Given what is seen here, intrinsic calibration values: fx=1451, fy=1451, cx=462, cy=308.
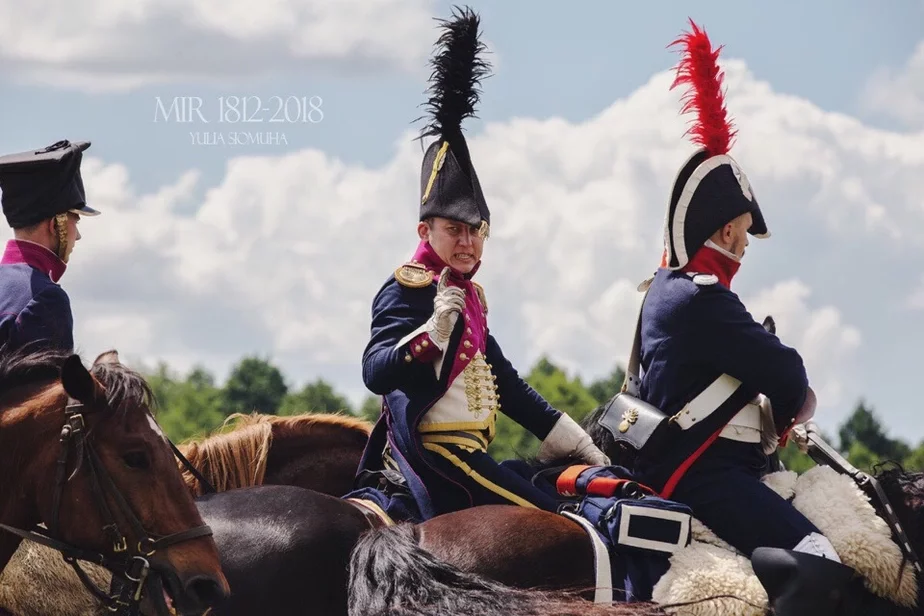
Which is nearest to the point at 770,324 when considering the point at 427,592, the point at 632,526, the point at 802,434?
the point at 802,434

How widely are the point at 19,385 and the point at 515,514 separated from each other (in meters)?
2.29

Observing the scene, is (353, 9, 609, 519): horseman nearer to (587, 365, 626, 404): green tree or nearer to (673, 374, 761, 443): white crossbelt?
(673, 374, 761, 443): white crossbelt

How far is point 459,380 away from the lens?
738 cm

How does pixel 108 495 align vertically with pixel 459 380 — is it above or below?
below

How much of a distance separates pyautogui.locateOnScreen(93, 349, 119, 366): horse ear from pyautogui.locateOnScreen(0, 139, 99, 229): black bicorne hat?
51.2 inches

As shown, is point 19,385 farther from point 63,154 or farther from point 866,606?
point 866,606

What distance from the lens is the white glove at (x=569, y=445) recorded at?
25.8ft

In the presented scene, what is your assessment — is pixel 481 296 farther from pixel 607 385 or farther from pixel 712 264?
pixel 607 385

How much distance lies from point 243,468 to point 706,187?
305cm

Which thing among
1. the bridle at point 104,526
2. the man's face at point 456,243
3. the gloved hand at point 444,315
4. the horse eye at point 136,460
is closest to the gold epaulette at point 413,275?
the man's face at point 456,243

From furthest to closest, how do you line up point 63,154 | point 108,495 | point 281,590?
point 63,154
point 281,590
point 108,495

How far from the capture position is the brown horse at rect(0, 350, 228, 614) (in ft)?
19.2

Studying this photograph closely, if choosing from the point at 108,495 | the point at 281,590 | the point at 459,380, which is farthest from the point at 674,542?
the point at 108,495

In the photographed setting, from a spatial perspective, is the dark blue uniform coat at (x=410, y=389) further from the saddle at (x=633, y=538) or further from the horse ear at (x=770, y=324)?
the horse ear at (x=770, y=324)
